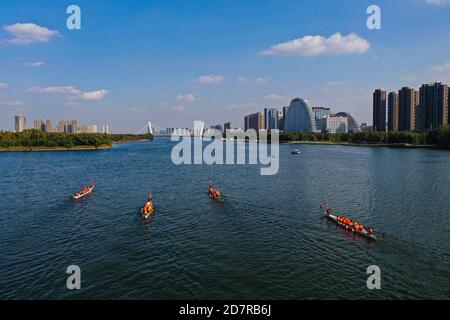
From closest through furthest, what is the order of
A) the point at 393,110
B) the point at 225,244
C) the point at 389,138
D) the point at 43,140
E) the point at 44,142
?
1. the point at 225,244
2. the point at 44,142
3. the point at 43,140
4. the point at 389,138
5. the point at 393,110

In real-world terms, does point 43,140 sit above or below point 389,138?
above

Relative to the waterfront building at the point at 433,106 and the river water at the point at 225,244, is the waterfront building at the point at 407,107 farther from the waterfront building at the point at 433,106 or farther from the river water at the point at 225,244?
the river water at the point at 225,244

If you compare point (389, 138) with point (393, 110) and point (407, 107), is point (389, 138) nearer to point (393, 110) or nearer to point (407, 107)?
point (407, 107)

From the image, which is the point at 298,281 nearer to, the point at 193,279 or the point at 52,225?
the point at 193,279

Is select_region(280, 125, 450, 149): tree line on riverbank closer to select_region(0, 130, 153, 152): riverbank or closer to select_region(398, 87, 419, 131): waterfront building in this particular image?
select_region(398, 87, 419, 131): waterfront building

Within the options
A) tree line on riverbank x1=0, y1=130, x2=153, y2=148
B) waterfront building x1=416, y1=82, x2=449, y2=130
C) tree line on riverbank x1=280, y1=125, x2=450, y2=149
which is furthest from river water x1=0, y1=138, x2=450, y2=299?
waterfront building x1=416, y1=82, x2=449, y2=130

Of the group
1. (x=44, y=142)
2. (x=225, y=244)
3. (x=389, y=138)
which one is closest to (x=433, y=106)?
(x=389, y=138)

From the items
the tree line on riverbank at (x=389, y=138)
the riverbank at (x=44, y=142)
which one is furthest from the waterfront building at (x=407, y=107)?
the riverbank at (x=44, y=142)
